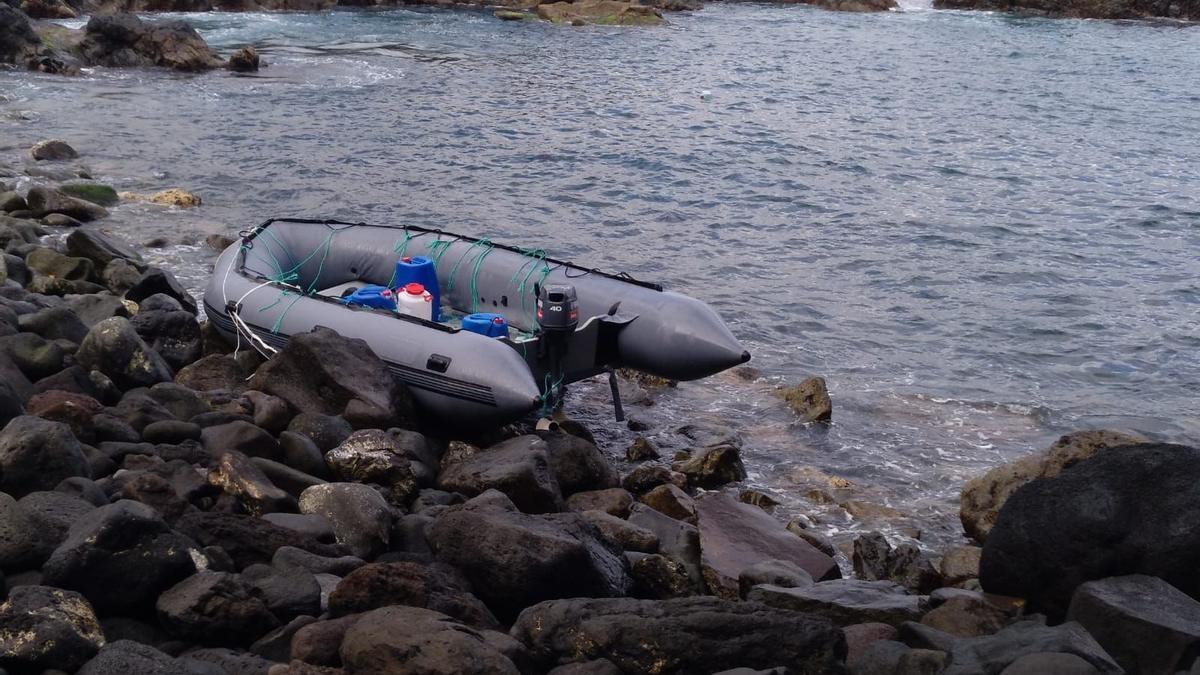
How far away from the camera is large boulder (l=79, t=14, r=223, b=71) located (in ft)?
78.0

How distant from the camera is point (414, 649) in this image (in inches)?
151

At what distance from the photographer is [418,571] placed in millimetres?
4492

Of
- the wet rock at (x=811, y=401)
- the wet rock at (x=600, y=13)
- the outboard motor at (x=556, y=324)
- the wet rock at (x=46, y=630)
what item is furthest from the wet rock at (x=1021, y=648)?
the wet rock at (x=600, y=13)

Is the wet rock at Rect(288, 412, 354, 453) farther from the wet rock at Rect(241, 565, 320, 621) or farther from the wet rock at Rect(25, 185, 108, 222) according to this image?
the wet rock at Rect(25, 185, 108, 222)

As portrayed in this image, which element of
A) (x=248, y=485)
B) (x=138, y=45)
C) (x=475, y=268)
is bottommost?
(x=248, y=485)

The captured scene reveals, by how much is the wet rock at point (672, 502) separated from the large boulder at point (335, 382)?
170cm

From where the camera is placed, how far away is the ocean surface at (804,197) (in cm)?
908

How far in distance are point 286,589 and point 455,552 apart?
799 mm

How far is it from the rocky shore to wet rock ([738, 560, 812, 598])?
16mm

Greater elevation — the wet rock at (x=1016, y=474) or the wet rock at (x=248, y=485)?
the wet rock at (x=248, y=485)

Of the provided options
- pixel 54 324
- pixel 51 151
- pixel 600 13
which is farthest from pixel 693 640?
pixel 600 13

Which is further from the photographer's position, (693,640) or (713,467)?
(713,467)

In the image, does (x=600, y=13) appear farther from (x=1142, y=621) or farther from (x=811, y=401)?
(x=1142, y=621)

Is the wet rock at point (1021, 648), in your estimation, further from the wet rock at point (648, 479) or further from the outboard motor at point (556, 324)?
the outboard motor at point (556, 324)
